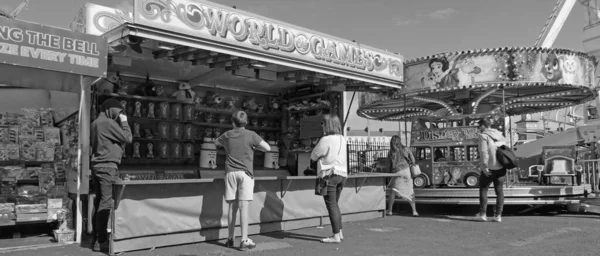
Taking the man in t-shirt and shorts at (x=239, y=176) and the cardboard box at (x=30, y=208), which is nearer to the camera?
the man in t-shirt and shorts at (x=239, y=176)

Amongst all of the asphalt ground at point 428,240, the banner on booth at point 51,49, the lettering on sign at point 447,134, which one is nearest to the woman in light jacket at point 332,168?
the asphalt ground at point 428,240

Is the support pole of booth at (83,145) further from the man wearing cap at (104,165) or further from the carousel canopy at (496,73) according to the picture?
the carousel canopy at (496,73)

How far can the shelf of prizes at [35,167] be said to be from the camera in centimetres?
609

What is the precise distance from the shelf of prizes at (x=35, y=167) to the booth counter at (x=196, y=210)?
4.29 ft

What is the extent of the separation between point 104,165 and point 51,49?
4.97ft

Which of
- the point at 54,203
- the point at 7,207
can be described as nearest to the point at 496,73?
the point at 54,203

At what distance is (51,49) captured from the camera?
534 centimetres

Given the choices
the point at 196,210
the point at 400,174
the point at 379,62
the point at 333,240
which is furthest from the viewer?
the point at 400,174

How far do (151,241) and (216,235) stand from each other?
919 millimetres

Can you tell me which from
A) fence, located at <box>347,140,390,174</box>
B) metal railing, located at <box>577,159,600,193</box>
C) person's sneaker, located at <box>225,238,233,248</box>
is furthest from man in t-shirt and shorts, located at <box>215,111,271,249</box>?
metal railing, located at <box>577,159,600,193</box>

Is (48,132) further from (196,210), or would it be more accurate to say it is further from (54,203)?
(196,210)

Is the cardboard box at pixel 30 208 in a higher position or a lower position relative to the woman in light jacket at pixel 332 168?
lower

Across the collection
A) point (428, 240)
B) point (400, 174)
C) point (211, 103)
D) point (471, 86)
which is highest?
point (471, 86)

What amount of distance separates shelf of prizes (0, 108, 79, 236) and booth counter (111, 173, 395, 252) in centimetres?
131
